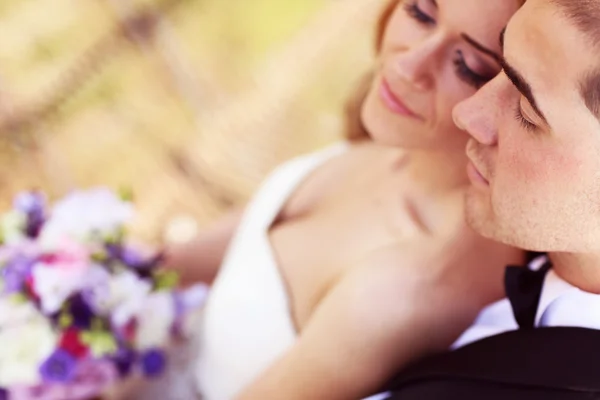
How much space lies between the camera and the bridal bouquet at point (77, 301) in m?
1.15

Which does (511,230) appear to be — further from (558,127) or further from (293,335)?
(293,335)

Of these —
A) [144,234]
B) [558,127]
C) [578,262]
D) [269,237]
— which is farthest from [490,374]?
[144,234]

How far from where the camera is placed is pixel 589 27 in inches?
28.0

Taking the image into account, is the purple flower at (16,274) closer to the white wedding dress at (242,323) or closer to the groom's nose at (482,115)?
the white wedding dress at (242,323)

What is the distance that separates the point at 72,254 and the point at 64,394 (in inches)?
9.1

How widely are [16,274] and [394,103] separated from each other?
2.05 feet

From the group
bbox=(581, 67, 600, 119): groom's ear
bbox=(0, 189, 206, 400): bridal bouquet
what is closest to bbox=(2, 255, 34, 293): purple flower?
bbox=(0, 189, 206, 400): bridal bouquet

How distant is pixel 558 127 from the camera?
30.1 inches

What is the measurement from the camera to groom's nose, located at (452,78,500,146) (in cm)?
85

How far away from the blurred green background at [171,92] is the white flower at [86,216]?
58 cm

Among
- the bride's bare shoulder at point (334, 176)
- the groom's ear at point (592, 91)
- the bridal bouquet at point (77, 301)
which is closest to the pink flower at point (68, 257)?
the bridal bouquet at point (77, 301)

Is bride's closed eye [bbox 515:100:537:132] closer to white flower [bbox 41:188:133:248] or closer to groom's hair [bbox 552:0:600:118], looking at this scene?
groom's hair [bbox 552:0:600:118]

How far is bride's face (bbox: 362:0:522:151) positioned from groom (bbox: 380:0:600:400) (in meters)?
0.09

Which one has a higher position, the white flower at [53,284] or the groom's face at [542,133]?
the white flower at [53,284]
